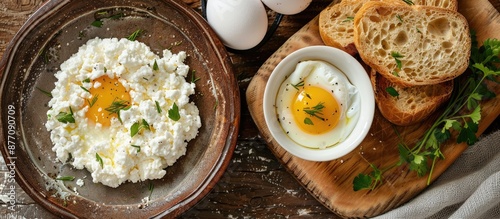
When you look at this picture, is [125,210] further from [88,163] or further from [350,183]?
[350,183]

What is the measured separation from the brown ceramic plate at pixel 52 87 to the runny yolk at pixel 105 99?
196 millimetres

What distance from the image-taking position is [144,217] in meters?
2.16

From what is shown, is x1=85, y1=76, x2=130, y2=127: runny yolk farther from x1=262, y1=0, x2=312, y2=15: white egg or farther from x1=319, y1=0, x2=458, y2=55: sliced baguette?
x1=319, y1=0, x2=458, y2=55: sliced baguette

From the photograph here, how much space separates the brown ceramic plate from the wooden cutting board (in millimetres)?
170

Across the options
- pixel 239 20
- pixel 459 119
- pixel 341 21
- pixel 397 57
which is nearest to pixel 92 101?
pixel 239 20

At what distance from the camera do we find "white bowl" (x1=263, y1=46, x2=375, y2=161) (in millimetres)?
2012

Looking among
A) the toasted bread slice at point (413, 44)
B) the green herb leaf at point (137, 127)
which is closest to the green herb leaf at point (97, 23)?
the green herb leaf at point (137, 127)

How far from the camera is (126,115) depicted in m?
2.10

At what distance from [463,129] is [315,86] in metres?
0.53

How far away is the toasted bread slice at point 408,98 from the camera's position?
6.79 feet

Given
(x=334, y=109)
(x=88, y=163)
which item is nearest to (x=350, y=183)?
(x=334, y=109)

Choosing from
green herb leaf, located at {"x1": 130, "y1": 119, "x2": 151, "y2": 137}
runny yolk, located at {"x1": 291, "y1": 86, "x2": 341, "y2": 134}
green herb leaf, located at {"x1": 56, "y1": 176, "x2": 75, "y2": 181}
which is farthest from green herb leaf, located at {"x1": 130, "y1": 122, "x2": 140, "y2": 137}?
runny yolk, located at {"x1": 291, "y1": 86, "x2": 341, "y2": 134}

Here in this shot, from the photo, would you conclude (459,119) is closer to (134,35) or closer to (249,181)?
(249,181)

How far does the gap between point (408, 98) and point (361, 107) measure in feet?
0.60
